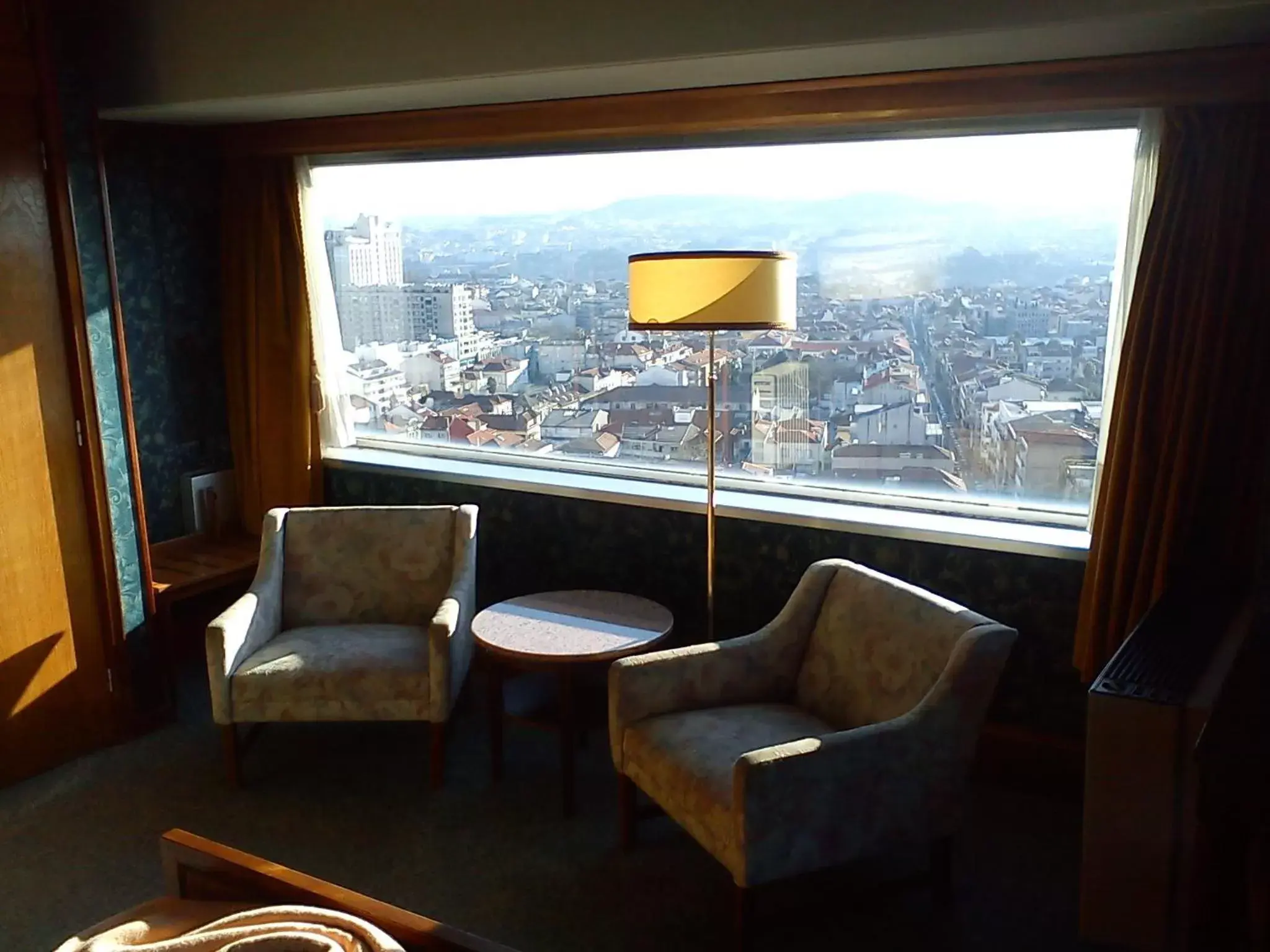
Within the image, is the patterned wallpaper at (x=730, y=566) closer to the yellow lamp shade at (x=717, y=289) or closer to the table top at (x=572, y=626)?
the table top at (x=572, y=626)

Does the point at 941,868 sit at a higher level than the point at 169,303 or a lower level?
lower

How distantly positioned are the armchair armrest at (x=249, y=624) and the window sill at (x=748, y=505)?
0.72 meters

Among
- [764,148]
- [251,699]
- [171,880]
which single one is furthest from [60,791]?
[764,148]

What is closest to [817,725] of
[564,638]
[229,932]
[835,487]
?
[564,638]

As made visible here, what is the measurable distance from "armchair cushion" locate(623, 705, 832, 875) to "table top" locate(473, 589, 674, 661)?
1.09 feet

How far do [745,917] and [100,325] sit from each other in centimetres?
263

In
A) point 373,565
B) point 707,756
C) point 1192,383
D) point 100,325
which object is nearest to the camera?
point 707,756

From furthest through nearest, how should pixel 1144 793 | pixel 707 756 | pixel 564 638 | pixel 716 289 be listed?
1. pixel 564 638
2. pixel 716 289
3. pixel 707 756
4. pixel 1144 793

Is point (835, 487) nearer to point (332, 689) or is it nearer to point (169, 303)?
point (332, 689)

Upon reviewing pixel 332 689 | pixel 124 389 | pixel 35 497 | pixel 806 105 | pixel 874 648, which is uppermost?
pixel 806 105

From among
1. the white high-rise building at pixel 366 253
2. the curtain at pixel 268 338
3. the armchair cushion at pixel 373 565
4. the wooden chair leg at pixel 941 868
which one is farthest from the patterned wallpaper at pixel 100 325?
the wooden chair leg at pixel 941 868

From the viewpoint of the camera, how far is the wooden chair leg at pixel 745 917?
2.43 m

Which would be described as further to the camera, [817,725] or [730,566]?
[730,566]

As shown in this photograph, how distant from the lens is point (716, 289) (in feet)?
9.22
